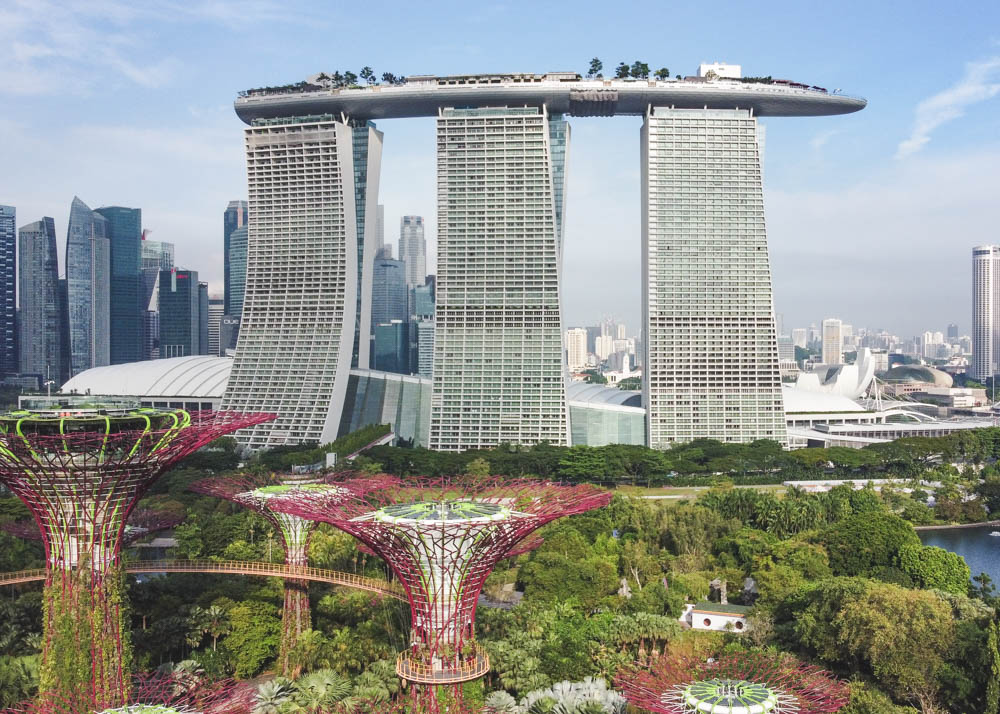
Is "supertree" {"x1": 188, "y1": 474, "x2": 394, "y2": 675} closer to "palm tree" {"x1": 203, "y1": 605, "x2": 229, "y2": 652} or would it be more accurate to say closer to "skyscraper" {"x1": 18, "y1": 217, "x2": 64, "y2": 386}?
"palm tree" {"x1": 203, "y1": 605, "x2": 229, "y2": 652}

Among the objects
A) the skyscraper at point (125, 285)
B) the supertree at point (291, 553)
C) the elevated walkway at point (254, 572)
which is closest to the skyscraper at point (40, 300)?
the skyscraper at point (125, 285)

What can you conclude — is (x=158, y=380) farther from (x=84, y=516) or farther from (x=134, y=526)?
(x=84, y=516)

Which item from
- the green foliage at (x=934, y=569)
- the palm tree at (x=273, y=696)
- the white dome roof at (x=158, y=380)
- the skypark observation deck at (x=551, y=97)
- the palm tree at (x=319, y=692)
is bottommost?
the palm tree at (x=273, y=696)

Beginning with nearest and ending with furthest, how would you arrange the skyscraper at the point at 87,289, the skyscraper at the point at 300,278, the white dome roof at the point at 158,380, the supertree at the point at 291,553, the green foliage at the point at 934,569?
the supertree at the point at 291,553 → the green foliage at the point at 934,569 → the skyscraper at the point at 300,278 → the white dome roof at the point at 158,380 → the skyscraper at the point at 87,289

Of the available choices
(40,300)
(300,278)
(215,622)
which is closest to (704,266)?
(300,278)

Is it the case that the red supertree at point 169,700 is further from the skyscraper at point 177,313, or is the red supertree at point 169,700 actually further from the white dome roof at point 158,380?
the skyscraper at point 177,313

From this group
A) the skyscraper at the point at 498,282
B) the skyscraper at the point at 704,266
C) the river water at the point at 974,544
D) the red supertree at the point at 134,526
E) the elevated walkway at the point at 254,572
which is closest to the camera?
the elevated walkway at the point at 254,572

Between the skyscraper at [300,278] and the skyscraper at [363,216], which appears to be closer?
the skyscraper at [300,278]

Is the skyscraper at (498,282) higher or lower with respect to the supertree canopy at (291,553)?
higher
